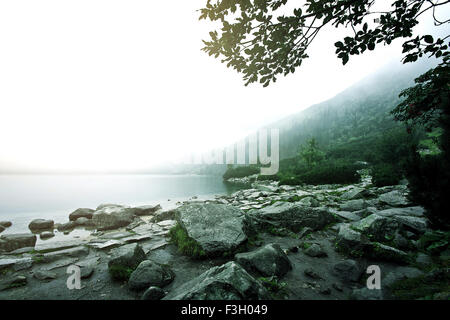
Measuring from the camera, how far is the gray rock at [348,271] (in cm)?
315

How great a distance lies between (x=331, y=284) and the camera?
3041 mm

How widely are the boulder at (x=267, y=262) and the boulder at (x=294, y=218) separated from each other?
221 centimetres

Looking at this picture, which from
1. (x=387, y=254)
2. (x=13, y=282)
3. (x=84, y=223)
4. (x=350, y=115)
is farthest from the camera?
(x=350, y=115)

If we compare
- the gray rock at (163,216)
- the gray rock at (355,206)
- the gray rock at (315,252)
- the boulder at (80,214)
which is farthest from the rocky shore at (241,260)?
the boulder at (80,214)

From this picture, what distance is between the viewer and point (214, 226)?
461 cm

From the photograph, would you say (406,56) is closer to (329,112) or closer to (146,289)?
(146,289)

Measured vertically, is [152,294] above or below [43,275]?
above

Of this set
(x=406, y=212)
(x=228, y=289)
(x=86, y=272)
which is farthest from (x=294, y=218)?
(x=86, y=272)

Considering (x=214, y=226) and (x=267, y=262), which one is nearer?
(x=267, y=262)

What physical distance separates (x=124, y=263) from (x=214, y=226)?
2.09m

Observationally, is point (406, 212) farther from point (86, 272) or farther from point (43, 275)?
point (43, 275)

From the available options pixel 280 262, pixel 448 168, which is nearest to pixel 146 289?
pixel 280 262

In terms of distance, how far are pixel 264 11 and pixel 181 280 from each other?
5.22m

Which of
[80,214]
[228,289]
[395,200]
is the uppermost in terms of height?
[395,200]
